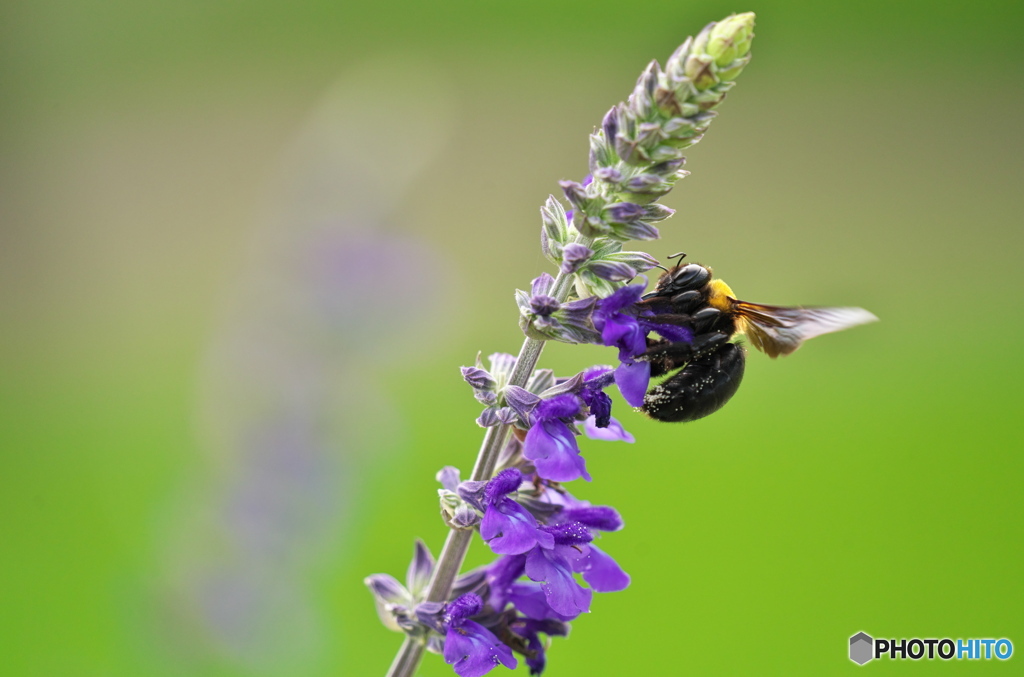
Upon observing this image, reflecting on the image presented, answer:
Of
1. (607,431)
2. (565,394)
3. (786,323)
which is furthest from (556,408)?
(786,323)

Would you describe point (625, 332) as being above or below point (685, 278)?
below

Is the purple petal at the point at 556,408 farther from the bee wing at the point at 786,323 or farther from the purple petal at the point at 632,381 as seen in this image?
the bee wing at the point at 786,323

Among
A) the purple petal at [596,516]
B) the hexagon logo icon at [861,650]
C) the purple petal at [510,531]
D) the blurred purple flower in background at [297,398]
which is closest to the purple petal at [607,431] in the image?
the purple petal at [596,516]

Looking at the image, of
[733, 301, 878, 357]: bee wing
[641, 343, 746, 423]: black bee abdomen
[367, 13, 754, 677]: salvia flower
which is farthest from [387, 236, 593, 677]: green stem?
[733, 301, 878, 357]: bee wing

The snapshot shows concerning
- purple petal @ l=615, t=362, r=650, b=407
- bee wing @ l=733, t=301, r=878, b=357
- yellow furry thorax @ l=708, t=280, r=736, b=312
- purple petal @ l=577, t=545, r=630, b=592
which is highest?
yellow furry thorax @ l=708, t=280, r=736, b=312

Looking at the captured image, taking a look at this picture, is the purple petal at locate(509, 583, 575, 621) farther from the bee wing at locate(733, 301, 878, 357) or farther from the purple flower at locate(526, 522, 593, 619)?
the bee wing at locate(733, 301, 878, 357)

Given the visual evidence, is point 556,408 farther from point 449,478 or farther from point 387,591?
point 387,591

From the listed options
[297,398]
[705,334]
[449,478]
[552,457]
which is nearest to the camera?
[552,457]
